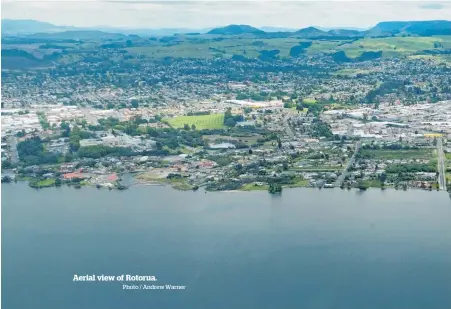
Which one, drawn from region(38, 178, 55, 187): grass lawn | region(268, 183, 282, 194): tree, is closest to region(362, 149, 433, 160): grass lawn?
region(268, 183, 282, 194): tree

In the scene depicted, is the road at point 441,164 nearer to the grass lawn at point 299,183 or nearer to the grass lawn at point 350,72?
the grass lawn at point 299,183

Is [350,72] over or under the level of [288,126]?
over

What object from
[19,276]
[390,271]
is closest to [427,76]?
[390,271]

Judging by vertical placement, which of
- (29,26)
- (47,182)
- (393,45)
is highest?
(393,45)

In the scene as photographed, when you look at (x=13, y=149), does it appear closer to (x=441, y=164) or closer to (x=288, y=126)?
(x=288, y=126)

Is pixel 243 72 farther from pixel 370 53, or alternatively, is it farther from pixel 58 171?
pixel 58 171

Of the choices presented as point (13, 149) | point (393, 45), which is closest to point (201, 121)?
point (13, 149)

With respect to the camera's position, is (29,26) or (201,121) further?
(29,26)
